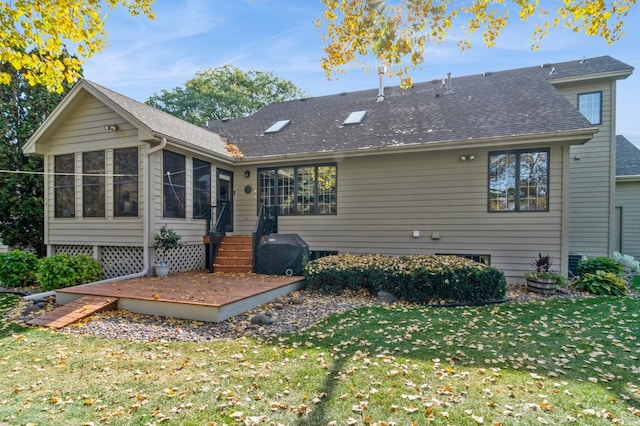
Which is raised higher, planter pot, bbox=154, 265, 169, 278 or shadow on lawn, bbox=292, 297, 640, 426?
planter pot, bbox=154, 265, 169, 278

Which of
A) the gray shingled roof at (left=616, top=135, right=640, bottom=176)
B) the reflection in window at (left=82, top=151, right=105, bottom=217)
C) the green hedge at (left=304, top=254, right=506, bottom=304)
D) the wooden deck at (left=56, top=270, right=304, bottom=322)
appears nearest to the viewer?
the wooden deck at (left=56, top=270, right=304, bottom=322)

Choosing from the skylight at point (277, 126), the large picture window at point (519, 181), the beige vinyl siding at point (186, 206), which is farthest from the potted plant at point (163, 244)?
the large picture window at point (519, 181)

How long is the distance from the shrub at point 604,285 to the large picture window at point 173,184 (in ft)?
32.0

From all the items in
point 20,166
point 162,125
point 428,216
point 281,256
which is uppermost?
point 162,125

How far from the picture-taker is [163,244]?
26.0ft

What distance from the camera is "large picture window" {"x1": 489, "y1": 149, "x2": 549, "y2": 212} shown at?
788 centimetres

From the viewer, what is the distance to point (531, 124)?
315 inches

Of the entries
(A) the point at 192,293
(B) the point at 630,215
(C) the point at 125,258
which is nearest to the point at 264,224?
(C) the point at 125,258

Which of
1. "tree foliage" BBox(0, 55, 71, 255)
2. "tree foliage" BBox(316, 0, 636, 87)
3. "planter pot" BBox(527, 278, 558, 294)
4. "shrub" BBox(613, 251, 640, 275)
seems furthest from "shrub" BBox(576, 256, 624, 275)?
"tree foliage" BBox(0, 55, 71, 255)

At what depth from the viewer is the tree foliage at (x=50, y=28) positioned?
17.7 ft

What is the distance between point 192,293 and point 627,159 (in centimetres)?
1564

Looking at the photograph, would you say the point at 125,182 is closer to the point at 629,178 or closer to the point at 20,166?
the point at 20,166

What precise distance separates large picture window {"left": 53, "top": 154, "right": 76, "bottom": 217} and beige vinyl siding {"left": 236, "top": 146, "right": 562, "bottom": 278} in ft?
18.5

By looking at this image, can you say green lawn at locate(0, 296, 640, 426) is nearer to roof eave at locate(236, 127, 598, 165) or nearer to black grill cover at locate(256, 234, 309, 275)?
black grill cover at locate(256, 234, 309, 275)
